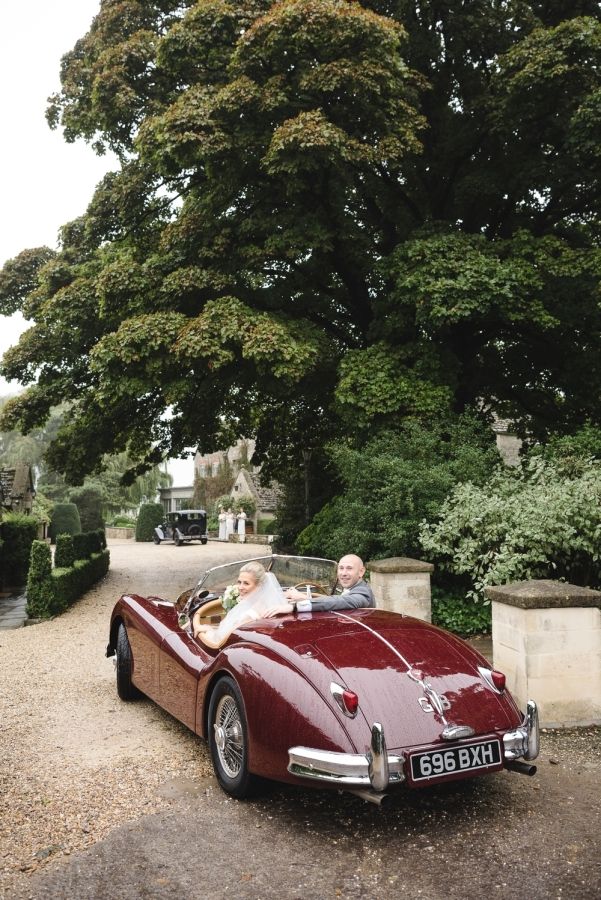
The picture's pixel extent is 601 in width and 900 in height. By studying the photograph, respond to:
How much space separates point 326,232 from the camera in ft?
41.5

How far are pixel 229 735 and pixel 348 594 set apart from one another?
1.26 m

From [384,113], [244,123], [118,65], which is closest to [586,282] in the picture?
[384,113]

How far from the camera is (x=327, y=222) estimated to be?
13.2 m

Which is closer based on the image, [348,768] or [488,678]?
[348,768]

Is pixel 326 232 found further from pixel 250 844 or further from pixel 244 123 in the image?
pixel 250 844

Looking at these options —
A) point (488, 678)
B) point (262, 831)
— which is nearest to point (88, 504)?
point (262, 831)

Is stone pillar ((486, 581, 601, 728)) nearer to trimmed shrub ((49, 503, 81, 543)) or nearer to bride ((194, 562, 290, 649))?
bride ((194, 562, 290, 649))

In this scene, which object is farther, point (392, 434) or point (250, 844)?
point (392, 434)

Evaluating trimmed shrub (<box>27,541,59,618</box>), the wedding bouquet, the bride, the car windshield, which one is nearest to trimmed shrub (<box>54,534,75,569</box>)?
trimmed shrub (<box>27,541,59,618</box>)

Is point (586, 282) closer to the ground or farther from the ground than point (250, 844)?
farther from the ground

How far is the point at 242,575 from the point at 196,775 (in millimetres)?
1305

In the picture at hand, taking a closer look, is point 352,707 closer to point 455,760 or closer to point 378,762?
point 378,762

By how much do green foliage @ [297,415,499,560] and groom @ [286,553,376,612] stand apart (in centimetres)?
427

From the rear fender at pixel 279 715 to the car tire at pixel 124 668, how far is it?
2528 mm
